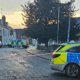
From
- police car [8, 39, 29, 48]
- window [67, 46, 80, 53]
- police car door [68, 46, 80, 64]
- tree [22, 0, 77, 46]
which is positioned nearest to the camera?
police car door [68, 46, 80, 64]

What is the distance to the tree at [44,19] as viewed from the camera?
25.1 metres

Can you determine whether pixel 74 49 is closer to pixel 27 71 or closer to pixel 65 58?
pixel 65 58

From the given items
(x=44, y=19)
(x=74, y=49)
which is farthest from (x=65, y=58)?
(x=44, y=19)

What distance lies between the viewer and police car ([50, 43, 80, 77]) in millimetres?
6175

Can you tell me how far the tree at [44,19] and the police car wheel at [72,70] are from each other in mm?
18622

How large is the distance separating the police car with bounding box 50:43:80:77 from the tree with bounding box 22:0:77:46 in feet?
60.3

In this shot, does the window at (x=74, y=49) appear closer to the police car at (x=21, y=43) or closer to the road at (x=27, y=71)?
the road at (x=27, y=71)

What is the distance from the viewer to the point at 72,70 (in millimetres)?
6219

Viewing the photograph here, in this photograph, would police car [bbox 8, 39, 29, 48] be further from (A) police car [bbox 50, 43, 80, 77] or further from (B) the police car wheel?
(B) the police car wheel

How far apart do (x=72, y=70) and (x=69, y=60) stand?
1.62ft

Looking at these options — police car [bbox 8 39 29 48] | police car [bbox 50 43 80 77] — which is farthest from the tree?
police car [bbox 50 43 80 77]

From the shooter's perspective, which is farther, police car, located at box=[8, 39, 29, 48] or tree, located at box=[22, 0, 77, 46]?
police car, located at box=[8, 39, 29, 48]

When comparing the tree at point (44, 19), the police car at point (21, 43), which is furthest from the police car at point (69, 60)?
the police car at point (21, 43)

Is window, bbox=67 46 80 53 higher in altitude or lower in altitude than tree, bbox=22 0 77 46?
lower
